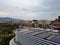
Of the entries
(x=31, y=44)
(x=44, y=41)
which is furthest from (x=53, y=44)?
(x=31, y=44)

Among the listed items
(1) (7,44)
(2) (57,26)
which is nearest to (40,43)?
(1) (7,44)

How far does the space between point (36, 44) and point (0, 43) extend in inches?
759

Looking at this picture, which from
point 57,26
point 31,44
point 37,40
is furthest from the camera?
point 57,26

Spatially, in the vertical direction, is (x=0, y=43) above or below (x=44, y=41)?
below

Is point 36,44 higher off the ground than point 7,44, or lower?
higher

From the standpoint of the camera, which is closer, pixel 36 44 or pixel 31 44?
pixel 36 44

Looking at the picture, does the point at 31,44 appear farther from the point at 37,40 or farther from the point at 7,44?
the point at 7,44

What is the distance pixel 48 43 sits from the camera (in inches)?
692

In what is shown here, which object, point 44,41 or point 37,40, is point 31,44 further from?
point 44,41

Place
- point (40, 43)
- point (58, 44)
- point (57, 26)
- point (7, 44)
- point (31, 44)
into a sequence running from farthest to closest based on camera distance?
point (57, 26)
point (7, 44)
point (31, 44)
point (40, 43)
point (58, 44)

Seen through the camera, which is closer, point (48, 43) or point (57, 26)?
point (48, 43)

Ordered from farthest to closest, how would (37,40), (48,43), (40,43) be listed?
(37,40) → (40,43) → (48,43)

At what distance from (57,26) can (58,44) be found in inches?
1144

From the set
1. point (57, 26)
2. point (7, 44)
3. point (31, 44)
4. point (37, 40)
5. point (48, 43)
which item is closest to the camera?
point (48, 43)
